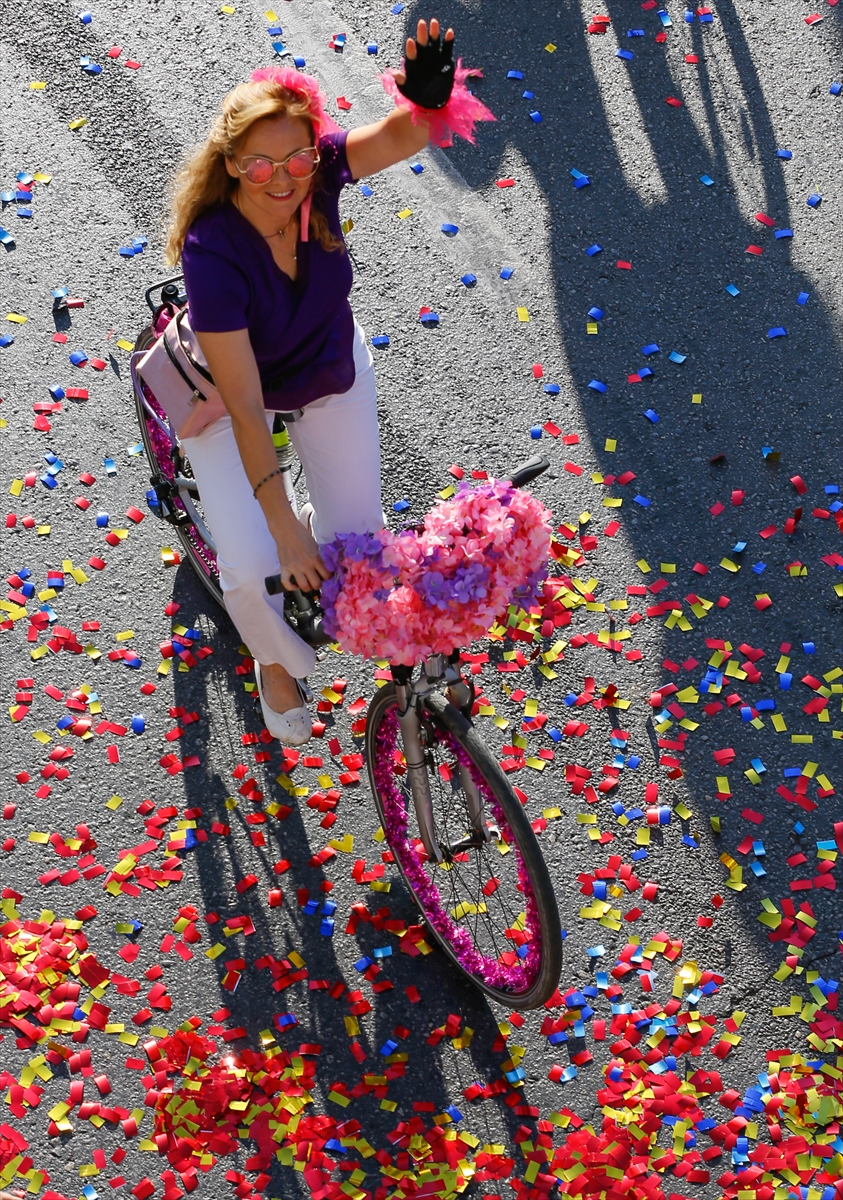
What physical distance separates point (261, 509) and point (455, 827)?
1196 mm

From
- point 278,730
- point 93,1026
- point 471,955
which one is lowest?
point 471,955

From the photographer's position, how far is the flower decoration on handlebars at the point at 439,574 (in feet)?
9.72

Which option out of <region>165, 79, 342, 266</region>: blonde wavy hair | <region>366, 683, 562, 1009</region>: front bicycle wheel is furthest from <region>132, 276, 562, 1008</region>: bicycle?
<region>165, 79, 342, 266</region>: blonde wavy hair

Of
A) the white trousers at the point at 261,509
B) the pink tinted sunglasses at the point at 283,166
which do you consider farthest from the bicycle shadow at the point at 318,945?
the pink tinted sunglasses at the point at 283,166

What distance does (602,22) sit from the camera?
660cm

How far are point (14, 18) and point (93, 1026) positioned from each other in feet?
18.0

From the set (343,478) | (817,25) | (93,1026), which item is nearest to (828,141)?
(817,25)

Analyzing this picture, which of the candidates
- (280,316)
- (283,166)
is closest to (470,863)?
(280,316)

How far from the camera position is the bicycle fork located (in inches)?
133

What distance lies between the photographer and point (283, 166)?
317 centimetres

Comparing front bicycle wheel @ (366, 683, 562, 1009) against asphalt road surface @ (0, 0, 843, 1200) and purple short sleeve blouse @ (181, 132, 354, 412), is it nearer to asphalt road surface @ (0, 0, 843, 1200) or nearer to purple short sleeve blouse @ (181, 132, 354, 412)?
asphalt road surface @ (0, 0, 843, 1200)

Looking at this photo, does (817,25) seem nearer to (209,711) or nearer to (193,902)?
(209,711)

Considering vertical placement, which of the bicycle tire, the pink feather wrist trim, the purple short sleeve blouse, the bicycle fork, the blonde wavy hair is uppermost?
the blonde wavy hair

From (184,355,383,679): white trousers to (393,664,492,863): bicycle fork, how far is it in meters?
0.54
